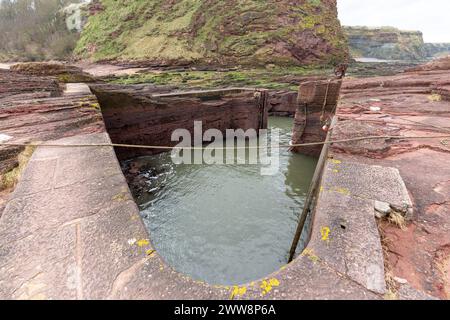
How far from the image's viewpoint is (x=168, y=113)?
33.2ft

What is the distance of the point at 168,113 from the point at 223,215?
5.74 m

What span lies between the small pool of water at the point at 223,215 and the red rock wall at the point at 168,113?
44.2 inches

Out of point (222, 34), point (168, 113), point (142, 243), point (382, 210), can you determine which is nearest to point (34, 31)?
point (222, 34)

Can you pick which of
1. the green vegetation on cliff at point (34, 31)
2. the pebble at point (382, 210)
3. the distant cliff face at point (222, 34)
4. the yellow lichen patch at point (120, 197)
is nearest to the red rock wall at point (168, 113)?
the yellow lichen patch at point (120, 197)

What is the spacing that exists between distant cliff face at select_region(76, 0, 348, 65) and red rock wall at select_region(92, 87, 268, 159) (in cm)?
2202

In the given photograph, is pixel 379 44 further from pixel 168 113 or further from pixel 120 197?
pixel 120 197

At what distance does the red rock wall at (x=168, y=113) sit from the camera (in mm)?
8727

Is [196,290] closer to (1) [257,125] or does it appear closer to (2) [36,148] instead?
(2) [36,148]

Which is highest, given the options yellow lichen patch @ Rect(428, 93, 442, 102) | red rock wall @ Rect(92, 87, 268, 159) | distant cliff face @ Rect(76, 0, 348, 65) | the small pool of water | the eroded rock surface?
distant cliff face @ Rect(76, 0, 348, 65)

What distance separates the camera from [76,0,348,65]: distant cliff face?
33.3 meters

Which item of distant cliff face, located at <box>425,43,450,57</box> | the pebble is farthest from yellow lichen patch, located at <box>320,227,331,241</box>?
distant cliff face, located at <box>425,43,450,57</box>

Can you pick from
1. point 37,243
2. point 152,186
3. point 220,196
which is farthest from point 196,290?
point 152,186

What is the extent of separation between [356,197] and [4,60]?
56208 millimetres

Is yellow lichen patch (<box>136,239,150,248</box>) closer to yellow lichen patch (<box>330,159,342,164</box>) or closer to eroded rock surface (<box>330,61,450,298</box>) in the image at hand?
eroded rock surface (<box>330,61,450,298</box>)
